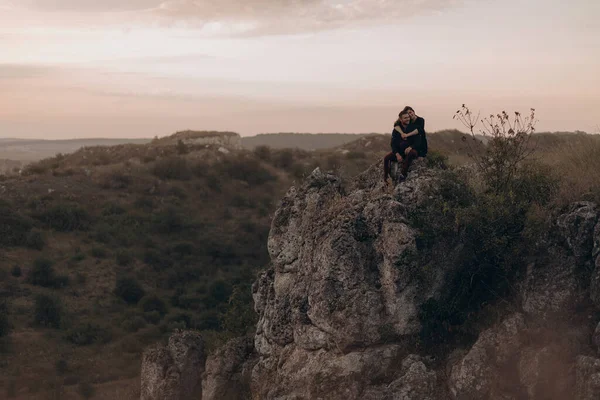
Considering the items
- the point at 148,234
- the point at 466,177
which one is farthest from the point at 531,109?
the point at 148,234

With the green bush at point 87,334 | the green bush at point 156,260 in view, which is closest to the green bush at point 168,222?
the green bush at point 156,260

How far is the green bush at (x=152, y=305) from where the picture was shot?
108ft

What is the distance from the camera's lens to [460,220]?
42.7ft

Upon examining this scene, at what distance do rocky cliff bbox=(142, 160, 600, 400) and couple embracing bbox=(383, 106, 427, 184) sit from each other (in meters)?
0.30

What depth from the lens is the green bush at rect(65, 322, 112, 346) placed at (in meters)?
28.2

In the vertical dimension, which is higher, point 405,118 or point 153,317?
point 405,118

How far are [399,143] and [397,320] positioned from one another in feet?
13.1

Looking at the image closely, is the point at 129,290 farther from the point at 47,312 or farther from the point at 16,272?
the point at 16,272

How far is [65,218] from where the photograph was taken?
4109cm

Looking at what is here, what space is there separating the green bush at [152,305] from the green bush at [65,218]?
9.66 meters

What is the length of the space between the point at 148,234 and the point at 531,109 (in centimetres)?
3177

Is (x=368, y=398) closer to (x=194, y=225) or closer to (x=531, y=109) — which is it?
(x=531, y=109)

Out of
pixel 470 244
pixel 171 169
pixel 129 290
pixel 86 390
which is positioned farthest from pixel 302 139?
pixel 470 244

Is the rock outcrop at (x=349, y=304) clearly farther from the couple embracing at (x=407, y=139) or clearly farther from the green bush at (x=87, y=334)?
the green bush at (x=87, y=334)
